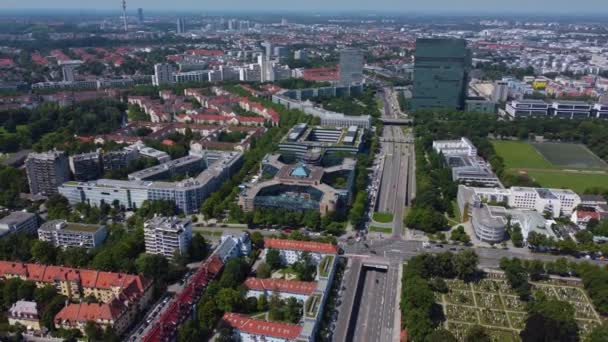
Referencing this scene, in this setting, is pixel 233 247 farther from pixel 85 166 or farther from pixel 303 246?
pixel 85 166

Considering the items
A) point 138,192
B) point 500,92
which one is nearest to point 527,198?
point 138,192

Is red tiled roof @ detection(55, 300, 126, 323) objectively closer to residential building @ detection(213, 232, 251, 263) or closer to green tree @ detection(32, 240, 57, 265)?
residential building @ detection(213, 232, 251, 263)

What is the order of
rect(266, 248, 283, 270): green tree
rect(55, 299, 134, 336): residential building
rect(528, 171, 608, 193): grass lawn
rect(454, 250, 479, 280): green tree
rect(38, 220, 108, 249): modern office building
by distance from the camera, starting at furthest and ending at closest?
rect(528, 171, 608, 193): grass lawn
rect(38, 220, 108, 249): modern office building
rect(266, 248, 283, 270): green tree
rect(454, 250, 479, 280): green tree
rect(55, 299, 134, 336): residential building

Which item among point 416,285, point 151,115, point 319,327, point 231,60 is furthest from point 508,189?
point 231,60

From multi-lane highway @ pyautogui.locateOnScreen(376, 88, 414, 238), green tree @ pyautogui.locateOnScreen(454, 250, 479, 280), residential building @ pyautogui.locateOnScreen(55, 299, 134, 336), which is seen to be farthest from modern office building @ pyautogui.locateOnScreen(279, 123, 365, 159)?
residential building @ pyautogui.locateOnScreen(55, 299, 134, 336)

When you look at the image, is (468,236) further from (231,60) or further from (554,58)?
(554,58)

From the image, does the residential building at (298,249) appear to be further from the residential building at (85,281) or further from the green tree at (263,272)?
the residential building at (85,281)
